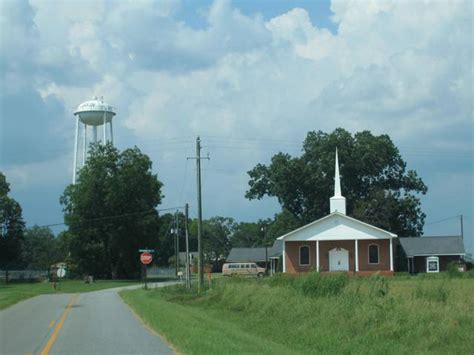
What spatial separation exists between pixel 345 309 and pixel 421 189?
7885 centimetres

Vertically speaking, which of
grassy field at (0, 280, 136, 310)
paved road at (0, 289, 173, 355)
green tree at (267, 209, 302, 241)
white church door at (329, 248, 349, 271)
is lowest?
grassy field at (0, 280, 136, 310)

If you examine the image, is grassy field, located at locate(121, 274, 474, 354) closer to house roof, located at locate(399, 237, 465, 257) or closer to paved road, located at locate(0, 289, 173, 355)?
paved road, located at locate(0, 289, 173, 355)

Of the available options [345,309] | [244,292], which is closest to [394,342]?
[345,309]

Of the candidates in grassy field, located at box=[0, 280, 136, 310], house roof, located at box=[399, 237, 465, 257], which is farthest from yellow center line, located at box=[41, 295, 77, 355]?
house roof, located at box=[399, 237, 465, 257]

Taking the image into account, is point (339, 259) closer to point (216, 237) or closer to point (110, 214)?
point (110, 214)

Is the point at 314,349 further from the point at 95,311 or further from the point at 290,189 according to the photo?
the point at 290,189

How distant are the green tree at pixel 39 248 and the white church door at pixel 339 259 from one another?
78.8 m

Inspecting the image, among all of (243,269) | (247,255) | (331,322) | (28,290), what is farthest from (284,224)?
(331,322)

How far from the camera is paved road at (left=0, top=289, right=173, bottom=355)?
53.6 feet

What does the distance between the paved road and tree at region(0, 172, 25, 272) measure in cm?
6593

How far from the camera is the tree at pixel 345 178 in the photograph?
303 feet

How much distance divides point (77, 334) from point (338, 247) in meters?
50.1

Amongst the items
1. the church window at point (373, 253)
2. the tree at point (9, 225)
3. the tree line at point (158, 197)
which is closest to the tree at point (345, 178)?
the tree line at point (158, 197)

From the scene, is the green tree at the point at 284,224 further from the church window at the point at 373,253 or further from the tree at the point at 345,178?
the church window at the point at 373,253
